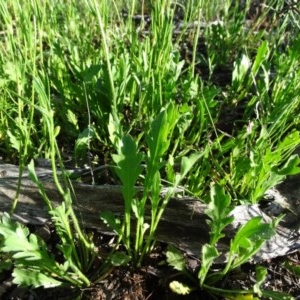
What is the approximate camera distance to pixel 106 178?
3.90 feet

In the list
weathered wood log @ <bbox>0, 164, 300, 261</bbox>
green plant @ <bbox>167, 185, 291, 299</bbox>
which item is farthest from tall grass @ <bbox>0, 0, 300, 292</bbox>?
green plant @ <bbox>167, 185, 291, 299</bbox>

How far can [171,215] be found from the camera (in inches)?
40.3

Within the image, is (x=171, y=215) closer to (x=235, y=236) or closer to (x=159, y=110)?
(x=235, y=236)

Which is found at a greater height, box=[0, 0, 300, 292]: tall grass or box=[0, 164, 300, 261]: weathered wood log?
box=[0, 0, 300, 292]: tall grass

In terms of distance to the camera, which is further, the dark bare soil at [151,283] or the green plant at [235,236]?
the dark bare soil at [151,283]

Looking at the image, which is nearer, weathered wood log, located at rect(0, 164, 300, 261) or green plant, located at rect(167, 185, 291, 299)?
green plant, located at rect(167, 185, 291, 299)

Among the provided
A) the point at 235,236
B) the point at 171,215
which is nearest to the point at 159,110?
the point at 171,215

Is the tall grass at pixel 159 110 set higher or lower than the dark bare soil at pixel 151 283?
higher

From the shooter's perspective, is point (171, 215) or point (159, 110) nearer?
point (171, 215)

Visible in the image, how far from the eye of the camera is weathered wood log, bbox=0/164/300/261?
101 cm

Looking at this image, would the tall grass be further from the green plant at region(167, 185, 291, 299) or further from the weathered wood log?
the green plant at region(167, 185, 291, 299)

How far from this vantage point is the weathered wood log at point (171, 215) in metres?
1.01

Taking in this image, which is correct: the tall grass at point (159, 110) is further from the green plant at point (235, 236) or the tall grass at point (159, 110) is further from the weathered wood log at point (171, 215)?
the green plant at point (235, 236)

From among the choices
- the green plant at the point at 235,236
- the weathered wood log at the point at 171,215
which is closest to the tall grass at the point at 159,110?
the weathered wood log at the point at 171,215
